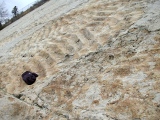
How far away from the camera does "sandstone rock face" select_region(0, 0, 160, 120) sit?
5.73ft

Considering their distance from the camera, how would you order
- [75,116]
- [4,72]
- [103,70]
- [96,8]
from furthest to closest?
[96,8], [4,72], [103,70], [75,116]

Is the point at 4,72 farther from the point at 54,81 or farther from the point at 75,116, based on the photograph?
the point at 75,116

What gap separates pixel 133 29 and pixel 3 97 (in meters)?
1.53

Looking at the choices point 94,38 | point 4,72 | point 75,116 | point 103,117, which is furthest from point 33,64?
point 103,117

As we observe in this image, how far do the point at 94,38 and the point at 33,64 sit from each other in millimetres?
788

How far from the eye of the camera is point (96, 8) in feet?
11.9

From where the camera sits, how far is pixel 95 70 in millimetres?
2203

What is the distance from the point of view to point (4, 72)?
9.63 feet

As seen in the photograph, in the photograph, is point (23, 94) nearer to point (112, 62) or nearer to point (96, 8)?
point (112, 62)

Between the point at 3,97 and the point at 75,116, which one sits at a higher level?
the point at 3,97

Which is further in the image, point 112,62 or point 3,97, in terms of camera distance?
point 3,97

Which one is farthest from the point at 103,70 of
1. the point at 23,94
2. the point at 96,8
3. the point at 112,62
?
the point at 96,8

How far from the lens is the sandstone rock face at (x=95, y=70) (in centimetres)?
175

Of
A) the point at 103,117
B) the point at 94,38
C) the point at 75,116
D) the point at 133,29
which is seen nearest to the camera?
the point at 103,117
